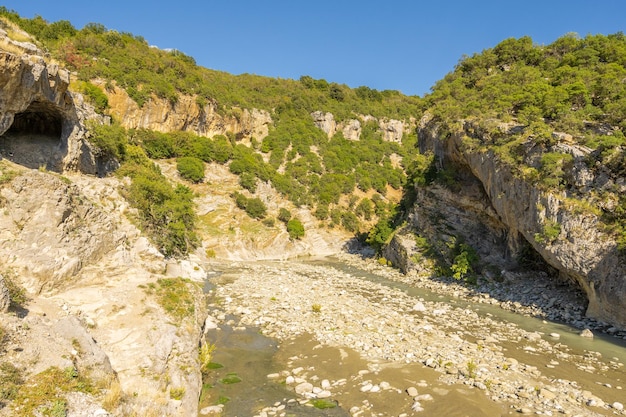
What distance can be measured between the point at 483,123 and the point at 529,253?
1029 centimetres

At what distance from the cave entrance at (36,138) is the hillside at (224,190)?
0.30 feet

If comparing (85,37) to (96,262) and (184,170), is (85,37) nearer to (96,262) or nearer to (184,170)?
(184,170)

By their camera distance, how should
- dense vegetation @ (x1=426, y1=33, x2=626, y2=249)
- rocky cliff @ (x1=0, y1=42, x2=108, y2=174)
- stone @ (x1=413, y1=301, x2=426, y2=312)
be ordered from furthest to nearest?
stone @ (x1=413, y1=301, x2=426, y2=312) → dense vegetation @ (x1=426, y1=33, x2=626, y2=249) → rocky cliff @ (x1=0, y1=42, x2=108, y2=174)

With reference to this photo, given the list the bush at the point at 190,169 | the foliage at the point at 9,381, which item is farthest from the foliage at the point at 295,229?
the foliage at the point at 9,381

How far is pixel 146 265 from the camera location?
1305cm

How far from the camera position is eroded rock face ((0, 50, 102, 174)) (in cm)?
1320

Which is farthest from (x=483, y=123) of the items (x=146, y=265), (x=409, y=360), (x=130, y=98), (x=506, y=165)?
(x=130, y=98)

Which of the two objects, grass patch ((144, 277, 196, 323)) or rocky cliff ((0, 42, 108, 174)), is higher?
rocky cliff ((0, 42, 108, 174))

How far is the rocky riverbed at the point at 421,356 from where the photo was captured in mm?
9080

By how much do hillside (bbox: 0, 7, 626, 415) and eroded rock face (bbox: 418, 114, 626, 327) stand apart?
0.09 meters

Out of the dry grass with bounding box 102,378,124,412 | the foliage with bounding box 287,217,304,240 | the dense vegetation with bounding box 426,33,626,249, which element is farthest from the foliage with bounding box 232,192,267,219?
the dry grass with bounding box 102,378,124,412

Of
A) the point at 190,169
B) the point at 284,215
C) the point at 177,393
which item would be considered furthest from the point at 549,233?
the point at 190,169

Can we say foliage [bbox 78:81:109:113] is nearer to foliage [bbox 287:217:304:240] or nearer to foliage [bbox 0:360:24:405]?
foliage [bbox 287:217:304:240]

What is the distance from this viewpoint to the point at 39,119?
18.3 meters
